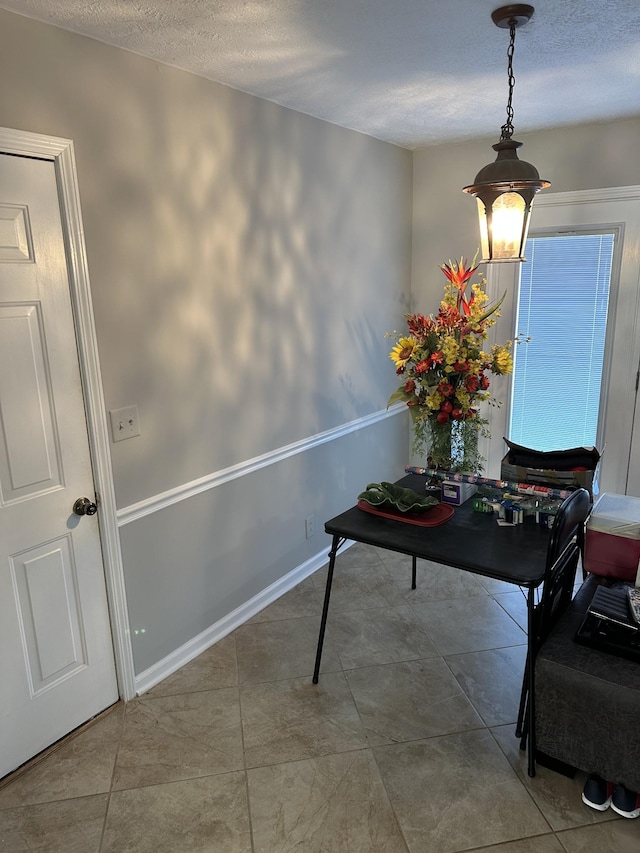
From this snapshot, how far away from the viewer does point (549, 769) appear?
2160 millimetres

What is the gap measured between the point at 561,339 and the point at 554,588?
208 centimetres

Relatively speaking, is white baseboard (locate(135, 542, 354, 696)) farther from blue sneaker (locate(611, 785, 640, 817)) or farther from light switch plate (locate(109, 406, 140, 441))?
blue sneaker (locate(611, 785, 640, 817))

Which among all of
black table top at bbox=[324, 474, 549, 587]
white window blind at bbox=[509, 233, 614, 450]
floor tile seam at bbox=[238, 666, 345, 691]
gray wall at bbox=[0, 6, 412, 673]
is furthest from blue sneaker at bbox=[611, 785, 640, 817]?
white window blind at bbox=[509, 233, 614, 450]

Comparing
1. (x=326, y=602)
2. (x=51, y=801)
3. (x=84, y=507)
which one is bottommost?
(x=51, y=801)

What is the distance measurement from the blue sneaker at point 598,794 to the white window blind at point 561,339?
2.20 meters

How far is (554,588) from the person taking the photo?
215cm

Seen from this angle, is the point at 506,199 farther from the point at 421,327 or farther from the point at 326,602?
the point at 326,602

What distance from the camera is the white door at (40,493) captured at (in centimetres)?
201

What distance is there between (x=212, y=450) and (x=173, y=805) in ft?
4.62

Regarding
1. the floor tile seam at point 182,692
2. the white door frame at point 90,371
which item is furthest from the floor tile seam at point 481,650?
the white door frame at point 90,371

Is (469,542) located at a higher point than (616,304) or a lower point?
lower

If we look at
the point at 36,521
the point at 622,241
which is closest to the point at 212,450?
the point at 36,521

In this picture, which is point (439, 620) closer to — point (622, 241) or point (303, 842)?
point (303, 842)

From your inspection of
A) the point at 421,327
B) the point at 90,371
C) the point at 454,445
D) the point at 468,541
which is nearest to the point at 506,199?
the point at 421,327
